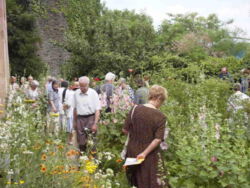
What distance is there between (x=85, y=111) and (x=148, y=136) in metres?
2.51

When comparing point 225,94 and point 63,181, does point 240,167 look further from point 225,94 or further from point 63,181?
point 225,94

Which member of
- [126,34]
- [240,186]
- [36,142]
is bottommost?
[240,186]

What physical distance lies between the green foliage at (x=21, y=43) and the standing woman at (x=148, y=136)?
15.5 meters

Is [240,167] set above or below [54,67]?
below

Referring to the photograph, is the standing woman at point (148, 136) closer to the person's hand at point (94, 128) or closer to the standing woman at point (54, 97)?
the person's hand at point (94, 128)

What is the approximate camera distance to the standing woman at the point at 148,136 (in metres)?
4.62

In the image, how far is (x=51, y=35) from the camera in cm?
2536

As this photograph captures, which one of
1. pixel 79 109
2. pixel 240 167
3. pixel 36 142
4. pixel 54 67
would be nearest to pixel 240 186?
pixel 240 167

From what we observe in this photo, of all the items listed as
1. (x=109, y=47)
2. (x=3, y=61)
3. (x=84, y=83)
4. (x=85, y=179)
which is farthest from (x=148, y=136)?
(x=109, y=47)

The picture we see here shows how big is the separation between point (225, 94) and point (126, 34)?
9464mm

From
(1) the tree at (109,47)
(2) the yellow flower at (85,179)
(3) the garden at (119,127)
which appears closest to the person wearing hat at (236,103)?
(3) the garden at (119,127)

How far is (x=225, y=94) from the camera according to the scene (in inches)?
364

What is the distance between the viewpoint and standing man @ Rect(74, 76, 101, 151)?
7047mm

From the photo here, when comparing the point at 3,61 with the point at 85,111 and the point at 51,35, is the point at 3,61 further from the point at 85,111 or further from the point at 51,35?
the point at 51,35
